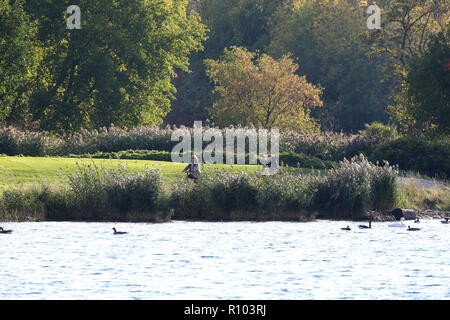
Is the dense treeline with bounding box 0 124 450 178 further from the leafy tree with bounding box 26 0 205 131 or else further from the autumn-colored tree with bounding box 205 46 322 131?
the autumn-colored tree with bounding box 205 46 322 131

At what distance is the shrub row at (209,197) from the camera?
96.6ft

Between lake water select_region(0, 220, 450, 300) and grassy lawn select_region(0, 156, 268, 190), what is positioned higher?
grassy lawn select_region(0, 156, 268, 190)

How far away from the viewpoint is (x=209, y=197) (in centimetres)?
3053

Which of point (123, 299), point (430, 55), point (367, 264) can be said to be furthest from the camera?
point (430, 55)

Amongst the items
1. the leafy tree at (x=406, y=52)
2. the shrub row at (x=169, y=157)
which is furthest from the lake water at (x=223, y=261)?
the leafy tree at (x=406, y=52)

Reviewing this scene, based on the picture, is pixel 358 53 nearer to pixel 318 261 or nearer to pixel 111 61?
pixel 111 61

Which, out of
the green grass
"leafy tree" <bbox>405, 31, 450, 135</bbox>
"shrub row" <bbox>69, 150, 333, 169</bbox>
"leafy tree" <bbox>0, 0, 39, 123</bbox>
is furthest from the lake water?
"leafy tree" <bbox>0, 0, 39, 123</bbox>

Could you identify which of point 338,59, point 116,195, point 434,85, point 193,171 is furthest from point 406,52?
point 116,195

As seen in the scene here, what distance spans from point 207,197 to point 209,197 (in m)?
0.12

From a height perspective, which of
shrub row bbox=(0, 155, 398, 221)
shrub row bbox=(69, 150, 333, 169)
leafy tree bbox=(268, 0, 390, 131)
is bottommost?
shrub row bbox=(0, 155, 398, 221)

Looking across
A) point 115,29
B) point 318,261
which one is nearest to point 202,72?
point 115,29

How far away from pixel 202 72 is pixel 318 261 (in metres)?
63.4

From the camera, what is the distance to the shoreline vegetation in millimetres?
29438

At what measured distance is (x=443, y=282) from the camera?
1992 cm
